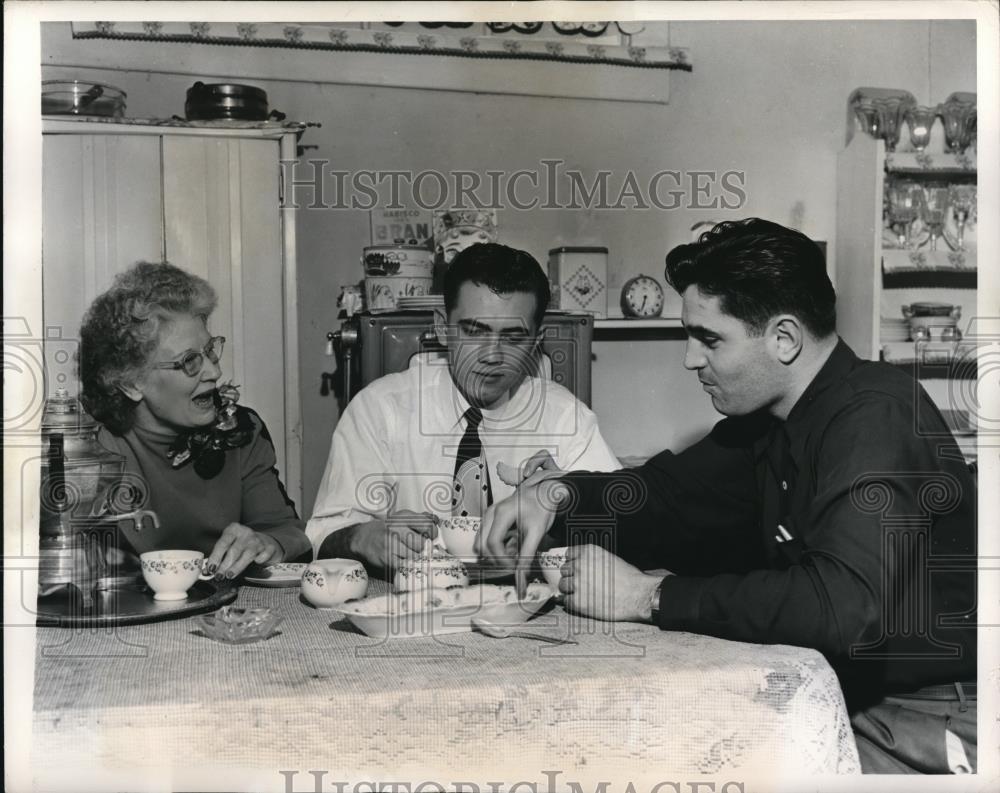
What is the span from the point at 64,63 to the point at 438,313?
1456 millimetres

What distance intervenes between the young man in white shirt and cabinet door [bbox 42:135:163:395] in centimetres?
97

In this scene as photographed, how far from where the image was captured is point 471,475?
2.67 metres

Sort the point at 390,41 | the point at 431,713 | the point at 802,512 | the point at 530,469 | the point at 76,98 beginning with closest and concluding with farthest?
the point at 431,713 < the point at 802,512 < the point at 530,469 < the point at 76,98 < the point at 390,41

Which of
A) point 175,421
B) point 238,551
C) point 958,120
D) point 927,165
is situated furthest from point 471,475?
point 958,120

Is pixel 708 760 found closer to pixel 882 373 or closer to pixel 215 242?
pixel 882 373

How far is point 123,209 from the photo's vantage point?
3.00 metres

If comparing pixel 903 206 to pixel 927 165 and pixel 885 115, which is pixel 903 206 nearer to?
pixel 927 165

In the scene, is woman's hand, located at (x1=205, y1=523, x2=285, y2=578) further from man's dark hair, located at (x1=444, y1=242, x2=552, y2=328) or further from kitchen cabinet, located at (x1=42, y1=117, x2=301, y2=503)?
kitchen cabinet, located at (x1=42, y1=117, x2=301, y2=503)

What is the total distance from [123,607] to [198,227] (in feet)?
5.73

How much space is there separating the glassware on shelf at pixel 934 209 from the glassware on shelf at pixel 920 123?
0.19m

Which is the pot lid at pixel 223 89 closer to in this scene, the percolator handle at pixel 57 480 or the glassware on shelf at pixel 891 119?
the percolator handle at pixel 57 480

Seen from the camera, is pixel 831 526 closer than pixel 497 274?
Yes

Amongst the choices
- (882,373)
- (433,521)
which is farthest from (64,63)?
(882,373)

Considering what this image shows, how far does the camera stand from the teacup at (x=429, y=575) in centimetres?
161
